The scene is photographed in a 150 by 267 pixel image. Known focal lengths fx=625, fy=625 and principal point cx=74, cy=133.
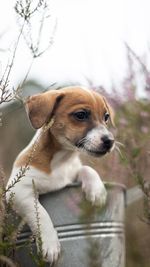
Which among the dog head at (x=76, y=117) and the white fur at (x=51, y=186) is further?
the dog head at (x=76, y=117)

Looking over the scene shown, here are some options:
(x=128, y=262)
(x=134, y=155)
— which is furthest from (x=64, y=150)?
(x=134, y=155)

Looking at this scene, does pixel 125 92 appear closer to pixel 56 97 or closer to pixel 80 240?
pixel 56 97

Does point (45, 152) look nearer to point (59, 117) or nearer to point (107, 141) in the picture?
point (59, 117)

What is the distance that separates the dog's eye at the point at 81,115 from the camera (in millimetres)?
3012

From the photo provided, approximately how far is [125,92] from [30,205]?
713mm

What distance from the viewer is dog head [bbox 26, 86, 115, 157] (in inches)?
115

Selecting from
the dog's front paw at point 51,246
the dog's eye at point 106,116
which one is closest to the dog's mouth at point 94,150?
the dog's eye at point 106,116

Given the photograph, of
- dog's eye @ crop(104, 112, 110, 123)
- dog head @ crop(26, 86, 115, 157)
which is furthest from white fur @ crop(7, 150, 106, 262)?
dog's eye @ crop(104, 112, 110, 123)

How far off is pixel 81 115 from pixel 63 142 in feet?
0.53

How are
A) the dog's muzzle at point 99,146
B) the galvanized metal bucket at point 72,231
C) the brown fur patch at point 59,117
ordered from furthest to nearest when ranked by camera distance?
the brown fur patch at point 59,117
the dog's muzzle at point 99,146
the galvanized metal bucket at point 72,231

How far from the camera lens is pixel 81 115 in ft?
9.93

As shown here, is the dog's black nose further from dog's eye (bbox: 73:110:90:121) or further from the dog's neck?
the dog's neck

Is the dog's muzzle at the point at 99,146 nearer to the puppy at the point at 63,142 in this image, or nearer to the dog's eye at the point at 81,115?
the puppy at the point at 63,142

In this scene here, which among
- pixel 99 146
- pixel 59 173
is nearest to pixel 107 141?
pixel 99 146
